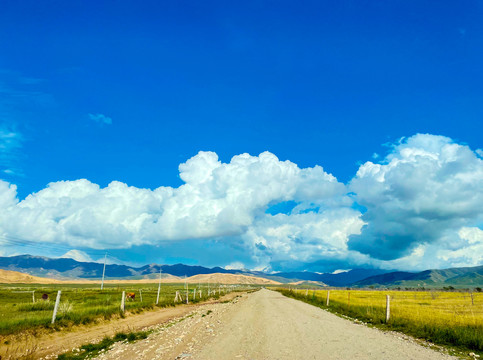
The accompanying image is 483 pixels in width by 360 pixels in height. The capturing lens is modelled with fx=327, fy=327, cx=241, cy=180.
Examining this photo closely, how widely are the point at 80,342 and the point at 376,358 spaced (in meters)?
16.9

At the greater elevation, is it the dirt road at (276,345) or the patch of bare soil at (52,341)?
the dirt road at (276,345)

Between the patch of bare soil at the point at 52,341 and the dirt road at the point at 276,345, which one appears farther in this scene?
the patch of bare soil at the point at 52,341

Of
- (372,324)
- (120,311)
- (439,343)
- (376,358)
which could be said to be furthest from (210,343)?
(120,311)

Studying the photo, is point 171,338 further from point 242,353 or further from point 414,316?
point 414,316

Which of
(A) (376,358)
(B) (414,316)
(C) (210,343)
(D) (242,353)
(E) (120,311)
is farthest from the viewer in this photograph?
(E) (120,311)

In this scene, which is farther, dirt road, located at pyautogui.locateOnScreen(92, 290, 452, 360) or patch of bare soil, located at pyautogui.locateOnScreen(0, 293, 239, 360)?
patch of bare soil, located at pyautogui.locateOnScreen(0, 293, 239, 360)

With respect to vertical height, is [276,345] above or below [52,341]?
above

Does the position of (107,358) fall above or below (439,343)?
below

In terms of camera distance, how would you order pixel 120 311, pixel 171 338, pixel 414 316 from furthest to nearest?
pixel 120 311
pixel 414 316
pixel 171 338

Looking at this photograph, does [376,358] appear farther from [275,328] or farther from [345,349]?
[275,328]

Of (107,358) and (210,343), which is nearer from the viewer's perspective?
(107,358)

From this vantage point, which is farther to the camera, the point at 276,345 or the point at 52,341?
the point at 52,341

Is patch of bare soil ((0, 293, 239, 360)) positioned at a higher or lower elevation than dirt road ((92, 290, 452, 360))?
lower

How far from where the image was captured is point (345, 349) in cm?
1538
